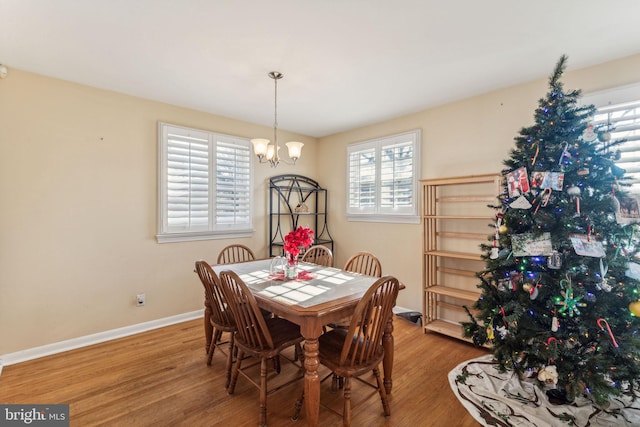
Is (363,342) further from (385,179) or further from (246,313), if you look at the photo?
(385,179)

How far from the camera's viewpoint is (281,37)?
2.10m

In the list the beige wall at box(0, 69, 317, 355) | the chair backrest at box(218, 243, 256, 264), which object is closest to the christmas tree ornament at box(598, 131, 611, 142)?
the chair backrest at box(218, 243, 256, 264)

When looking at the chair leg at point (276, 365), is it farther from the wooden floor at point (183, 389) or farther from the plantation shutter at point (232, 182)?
the plantation shutter at point (232, 182)

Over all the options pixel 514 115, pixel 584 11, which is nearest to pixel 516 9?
pixel 584 11

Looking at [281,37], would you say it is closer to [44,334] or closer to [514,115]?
[514,115]

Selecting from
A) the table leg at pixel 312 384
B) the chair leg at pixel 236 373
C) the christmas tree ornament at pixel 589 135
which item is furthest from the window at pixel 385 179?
the chair leg at pixel 236 373

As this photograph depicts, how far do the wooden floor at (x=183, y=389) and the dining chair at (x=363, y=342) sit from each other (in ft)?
0.99

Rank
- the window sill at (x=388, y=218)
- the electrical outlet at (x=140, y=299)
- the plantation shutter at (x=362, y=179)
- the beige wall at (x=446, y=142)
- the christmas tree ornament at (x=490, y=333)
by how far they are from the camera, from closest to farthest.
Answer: the christmas tree ornament at (x=490, y=333), the beige wall at (x=446, y=142), the electrical outlet at (x=140, y=299), the window sill at (x=388, y=218), the plantation shutter at (x=362, y=179)

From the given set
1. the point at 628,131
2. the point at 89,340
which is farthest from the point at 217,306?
the point at 628,131

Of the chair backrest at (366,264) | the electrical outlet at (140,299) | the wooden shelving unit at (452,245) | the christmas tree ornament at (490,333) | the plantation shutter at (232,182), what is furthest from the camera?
the plantation shutter at (232,182)

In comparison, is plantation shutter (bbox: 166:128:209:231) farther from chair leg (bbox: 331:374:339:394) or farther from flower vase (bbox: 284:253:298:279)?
chair leg (bbox: 331:374:339:394)

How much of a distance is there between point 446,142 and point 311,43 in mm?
1991

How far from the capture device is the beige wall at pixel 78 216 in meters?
2.60

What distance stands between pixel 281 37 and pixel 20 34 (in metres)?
1.89
